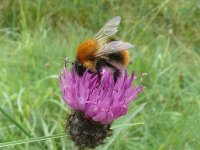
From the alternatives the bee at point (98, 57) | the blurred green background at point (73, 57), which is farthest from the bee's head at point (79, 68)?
the blurred green background at point (73, 57)

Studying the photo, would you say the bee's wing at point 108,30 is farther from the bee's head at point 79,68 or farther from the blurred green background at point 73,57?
the blurred green background at point 73,57

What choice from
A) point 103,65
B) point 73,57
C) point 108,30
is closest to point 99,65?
point 103,65

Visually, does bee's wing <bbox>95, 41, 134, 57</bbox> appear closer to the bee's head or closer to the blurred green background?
the bee's head

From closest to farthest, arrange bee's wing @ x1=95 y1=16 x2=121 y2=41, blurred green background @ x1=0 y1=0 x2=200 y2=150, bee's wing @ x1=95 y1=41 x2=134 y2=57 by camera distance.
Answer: bee's wing @ x1=95 y1=41 x2=134 y2=57
bee's wing @ x1=95 y1=16 x2=121 y2=41
blurred green background @ x1=0 y1=0 x2=200 y2=150

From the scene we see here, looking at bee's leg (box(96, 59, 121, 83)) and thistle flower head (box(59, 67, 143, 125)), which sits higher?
bee's leg (box(96, 59, 121, 83))

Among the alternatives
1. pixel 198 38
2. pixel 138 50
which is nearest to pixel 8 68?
pixel 138 50

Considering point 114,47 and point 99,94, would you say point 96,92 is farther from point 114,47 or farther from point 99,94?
point 114,47

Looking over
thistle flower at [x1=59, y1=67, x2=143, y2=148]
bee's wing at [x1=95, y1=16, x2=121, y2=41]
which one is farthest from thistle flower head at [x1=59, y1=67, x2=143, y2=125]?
bee's wing at [x1=95, y1=16, x2=121, y2=41]
